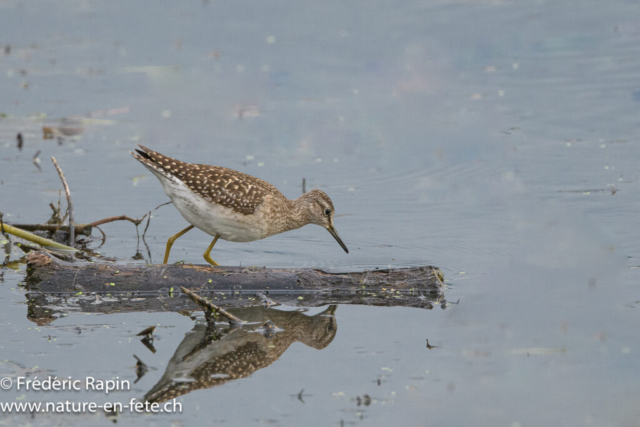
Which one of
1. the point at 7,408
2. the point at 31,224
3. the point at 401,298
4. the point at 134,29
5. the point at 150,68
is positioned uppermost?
the point at 134,29

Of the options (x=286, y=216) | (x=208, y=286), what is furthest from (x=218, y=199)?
(x=208, y=286)

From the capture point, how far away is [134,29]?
734 inches

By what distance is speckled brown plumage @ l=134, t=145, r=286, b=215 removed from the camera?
934 cm

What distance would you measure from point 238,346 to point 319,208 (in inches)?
130

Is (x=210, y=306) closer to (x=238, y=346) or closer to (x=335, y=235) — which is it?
(x=238, y=346)

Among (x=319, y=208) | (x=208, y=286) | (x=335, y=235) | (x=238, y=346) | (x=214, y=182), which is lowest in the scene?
(x=238, y=346)

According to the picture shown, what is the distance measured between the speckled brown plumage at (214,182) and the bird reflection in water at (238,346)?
1540 millimetres

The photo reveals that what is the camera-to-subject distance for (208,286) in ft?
27.9

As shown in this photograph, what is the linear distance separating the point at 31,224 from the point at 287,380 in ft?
15.0

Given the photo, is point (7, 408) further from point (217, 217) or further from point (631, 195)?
point (631, 195)

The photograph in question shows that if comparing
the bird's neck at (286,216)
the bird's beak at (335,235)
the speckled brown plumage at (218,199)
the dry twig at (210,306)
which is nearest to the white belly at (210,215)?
the speckled brown plumage at (218,199)

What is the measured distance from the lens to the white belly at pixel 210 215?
9320mm

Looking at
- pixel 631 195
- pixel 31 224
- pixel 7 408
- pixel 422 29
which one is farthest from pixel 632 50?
pixel 7 408

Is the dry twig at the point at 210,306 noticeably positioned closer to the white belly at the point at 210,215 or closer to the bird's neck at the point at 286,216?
the white belly at the point at 210,215
